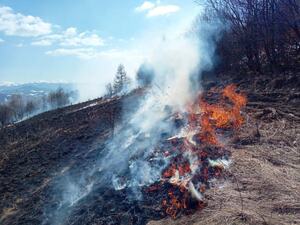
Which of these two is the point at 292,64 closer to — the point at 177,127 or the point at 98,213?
the point at 177,127

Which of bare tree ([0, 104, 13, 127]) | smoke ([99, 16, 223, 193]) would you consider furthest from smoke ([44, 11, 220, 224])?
bare tree ([0, 104, 13, 127])

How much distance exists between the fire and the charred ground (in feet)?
1.23

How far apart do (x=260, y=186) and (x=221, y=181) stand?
110 cm

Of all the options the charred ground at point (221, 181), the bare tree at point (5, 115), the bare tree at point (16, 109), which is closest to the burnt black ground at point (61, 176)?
the charred ground at point (221, 181)

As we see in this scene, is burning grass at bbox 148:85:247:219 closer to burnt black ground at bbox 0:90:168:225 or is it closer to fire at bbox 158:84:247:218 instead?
fire at bbox 158:84:247:218

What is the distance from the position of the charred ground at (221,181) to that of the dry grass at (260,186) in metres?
0.02

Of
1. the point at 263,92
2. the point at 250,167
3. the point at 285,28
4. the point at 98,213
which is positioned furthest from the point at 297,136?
the point at 285,28

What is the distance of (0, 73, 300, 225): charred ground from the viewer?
865 cm

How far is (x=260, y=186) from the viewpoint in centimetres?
935

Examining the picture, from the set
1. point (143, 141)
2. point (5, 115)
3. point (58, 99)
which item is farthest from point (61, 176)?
point (58, 99)

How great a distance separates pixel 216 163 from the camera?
1068 cm

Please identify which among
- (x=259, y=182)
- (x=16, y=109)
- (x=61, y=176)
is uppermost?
(x=259, y=182)

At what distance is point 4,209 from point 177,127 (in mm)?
7249

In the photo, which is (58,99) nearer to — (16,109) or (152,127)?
(16,109)
